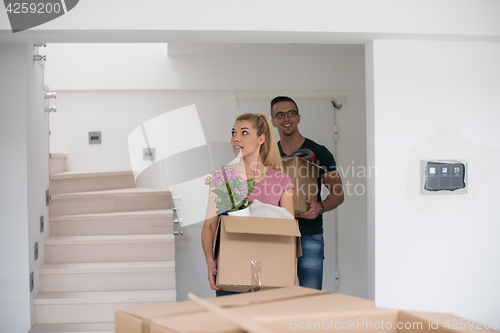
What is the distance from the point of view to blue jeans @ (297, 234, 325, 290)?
2186mm

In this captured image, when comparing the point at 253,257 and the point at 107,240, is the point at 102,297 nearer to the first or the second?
the point at 107,240

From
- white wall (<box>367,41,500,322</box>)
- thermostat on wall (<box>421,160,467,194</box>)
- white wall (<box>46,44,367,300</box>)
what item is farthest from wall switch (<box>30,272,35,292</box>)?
thermostat on wall (<box>421,160,467,194</box>)

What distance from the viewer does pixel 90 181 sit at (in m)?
Answer: 3.46

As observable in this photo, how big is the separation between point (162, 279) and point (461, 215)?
1.92m

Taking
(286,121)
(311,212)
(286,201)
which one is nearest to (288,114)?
(286,121)

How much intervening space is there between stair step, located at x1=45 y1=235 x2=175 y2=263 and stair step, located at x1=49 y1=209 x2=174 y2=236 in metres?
0.13

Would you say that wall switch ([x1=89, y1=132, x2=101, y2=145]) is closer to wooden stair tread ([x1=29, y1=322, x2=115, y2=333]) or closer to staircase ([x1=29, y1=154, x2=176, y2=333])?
staircase ([x1=29, y1=154, x2=176, y2=333])

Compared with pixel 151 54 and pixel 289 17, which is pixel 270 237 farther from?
pixel 151 54

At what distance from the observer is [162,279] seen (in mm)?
2844

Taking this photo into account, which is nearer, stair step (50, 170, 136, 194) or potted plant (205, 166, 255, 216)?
potted plant (205, 166, 255, 216)

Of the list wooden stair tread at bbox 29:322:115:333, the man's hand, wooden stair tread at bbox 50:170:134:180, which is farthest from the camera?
wooden stair tread at bbox 50:170:134:180

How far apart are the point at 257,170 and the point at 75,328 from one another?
1672 millimetres

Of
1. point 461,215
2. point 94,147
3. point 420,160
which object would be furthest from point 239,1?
point 94,147

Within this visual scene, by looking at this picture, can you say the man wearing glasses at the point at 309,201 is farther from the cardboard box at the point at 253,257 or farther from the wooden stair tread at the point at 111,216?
the wooden stair tread at the point at 111,216
